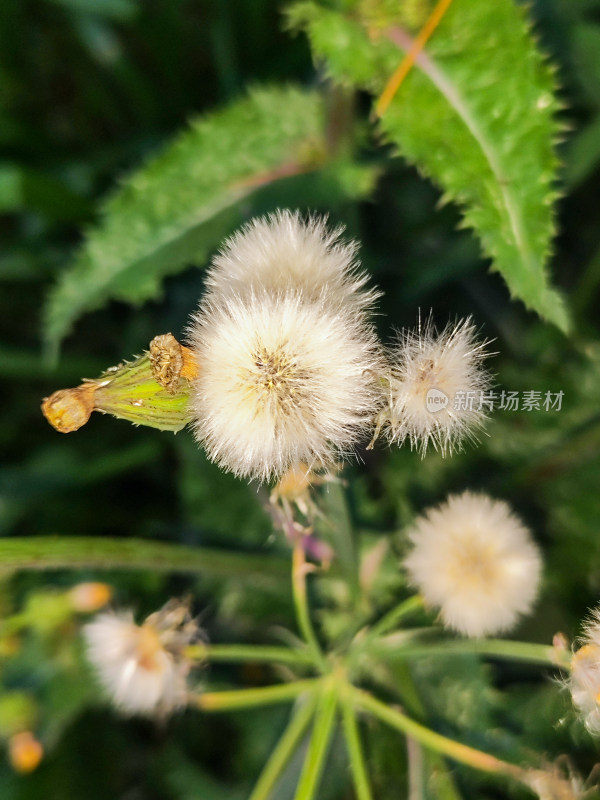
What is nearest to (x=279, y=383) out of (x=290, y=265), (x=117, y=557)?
(x=290, y=265)

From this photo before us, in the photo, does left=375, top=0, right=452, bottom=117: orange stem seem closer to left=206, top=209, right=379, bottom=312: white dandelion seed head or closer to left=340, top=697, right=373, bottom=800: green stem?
left=206, top=209, right=379, bottom=312: white dandelion seed head

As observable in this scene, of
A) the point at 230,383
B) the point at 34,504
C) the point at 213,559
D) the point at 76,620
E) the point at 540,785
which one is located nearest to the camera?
the point at 230,383

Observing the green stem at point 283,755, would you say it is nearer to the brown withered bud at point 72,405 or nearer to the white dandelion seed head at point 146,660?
the white dandelion seed head at point 146,660

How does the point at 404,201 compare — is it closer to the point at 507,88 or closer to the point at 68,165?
the point at 507,88

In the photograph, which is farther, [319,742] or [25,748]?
[25,748]

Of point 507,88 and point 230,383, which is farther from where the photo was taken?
point 507,88

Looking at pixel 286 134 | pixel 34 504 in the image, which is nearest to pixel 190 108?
pixel 286 134

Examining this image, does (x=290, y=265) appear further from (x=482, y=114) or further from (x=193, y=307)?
(x=193, y=307)

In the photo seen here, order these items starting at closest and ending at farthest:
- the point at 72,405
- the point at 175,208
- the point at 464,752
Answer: the point at 72,405, the point at 464,752, the point at 175,208
